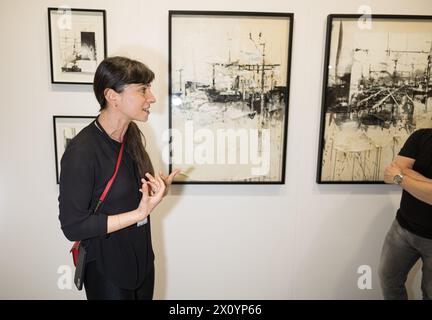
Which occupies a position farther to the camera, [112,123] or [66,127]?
[66,127]

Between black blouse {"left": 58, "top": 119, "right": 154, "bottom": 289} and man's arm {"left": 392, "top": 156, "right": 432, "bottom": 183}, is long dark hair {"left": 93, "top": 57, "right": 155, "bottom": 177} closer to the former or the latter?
black blouse {"left": 58, "top": 119, "right": 154, "bottom": 289}

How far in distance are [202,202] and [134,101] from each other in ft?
2.71

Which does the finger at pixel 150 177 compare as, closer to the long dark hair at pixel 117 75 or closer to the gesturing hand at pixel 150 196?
the gesturing hand at pixel 150 196

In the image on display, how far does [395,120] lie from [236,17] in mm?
1030

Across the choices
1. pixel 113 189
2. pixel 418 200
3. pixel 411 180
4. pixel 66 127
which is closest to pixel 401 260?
pixel 418 200

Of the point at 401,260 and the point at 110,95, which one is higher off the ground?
the point at 110,95

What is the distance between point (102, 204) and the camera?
4.39ft

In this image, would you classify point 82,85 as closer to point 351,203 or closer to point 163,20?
point 163,20

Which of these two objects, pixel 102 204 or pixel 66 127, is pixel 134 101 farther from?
pixel 66 127

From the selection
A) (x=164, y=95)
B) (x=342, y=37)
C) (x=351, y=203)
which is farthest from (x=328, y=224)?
(x=164, y=95)

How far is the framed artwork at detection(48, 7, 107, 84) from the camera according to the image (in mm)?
1774

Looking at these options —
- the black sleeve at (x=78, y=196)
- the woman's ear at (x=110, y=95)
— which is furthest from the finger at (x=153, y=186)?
the woman's ear at (x=110, y=95)

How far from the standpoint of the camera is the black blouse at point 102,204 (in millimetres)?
1254

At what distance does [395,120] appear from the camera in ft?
6.48
